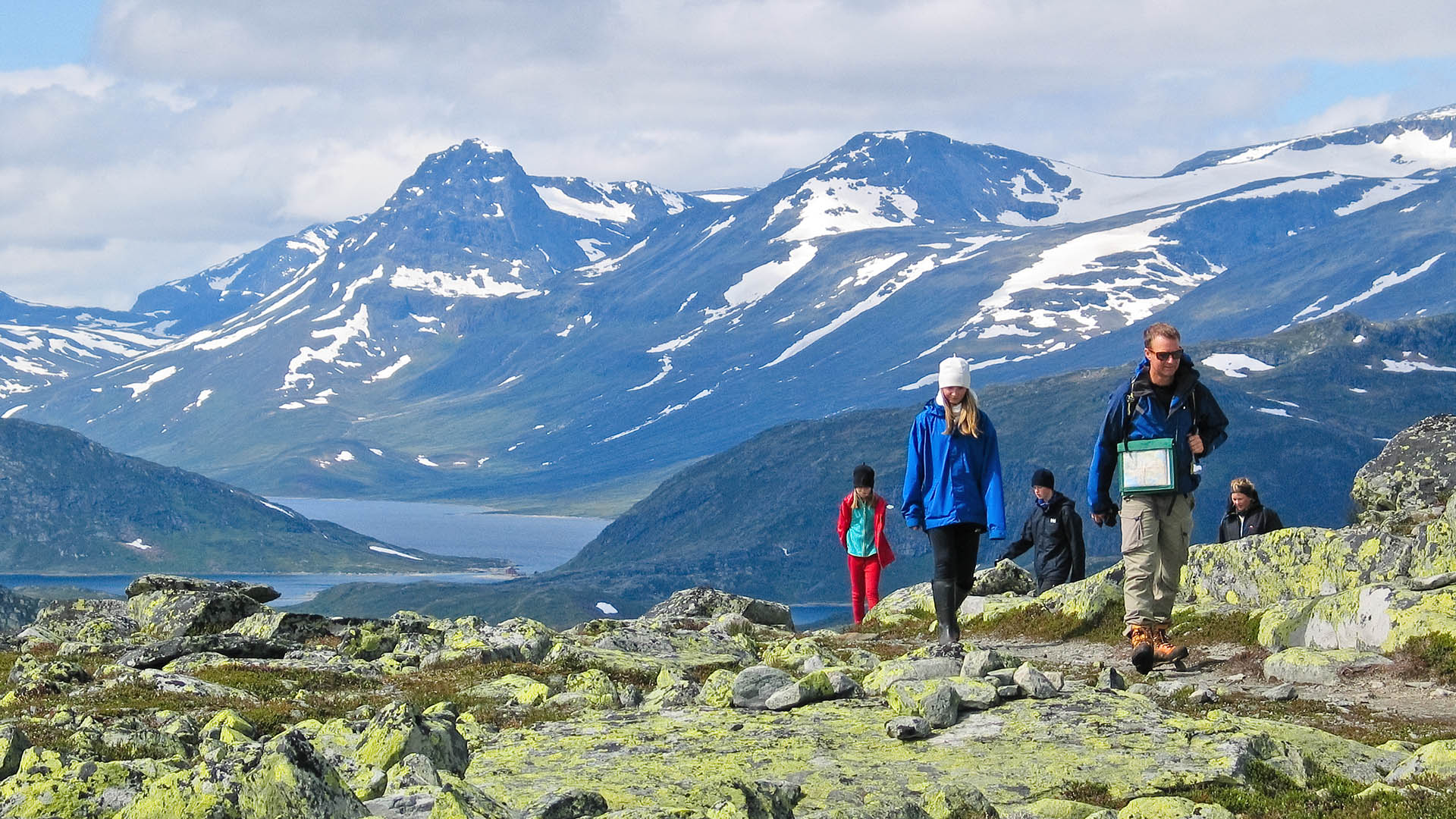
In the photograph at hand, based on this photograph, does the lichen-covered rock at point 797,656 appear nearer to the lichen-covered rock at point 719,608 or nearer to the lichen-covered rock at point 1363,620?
the lichen-covered rock at point 1363,620

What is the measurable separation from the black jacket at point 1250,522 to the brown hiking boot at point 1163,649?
28.7ft

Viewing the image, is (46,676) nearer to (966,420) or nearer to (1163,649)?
(966,420)

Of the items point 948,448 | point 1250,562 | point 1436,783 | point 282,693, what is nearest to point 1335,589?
point 1250,562

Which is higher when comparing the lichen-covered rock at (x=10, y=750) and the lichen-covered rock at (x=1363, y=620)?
the lichen-covered rock at (x=10, y=750)

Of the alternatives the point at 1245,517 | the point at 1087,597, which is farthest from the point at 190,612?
the point at 1245,517

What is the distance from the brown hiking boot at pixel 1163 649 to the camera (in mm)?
19516

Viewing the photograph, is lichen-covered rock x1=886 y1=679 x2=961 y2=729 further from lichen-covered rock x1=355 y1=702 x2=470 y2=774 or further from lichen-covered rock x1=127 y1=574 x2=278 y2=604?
lichen-covered rock x1=127 y1=574 x2=278 y2=604

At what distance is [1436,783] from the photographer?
38.9 ft

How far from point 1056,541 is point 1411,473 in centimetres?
2257

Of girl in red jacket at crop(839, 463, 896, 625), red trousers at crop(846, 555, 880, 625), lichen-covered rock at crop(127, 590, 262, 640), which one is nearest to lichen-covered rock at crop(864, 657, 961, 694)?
girl in red jacket at crop(839, 463, 896, 625)

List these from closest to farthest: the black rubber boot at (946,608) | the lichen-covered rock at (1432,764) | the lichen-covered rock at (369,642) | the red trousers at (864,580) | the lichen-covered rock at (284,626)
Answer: the lichen-covered rock at (1432,764), the black rubber boot at (946,608), the lichen-covered rock at (369,642), the lichen-covered rock at (284,626), the red trousers at (864,580)

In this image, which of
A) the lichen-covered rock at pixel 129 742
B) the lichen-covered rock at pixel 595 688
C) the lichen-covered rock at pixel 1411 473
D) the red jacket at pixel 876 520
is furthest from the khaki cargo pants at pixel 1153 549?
the lichen-covered rock at pixel 1411 473

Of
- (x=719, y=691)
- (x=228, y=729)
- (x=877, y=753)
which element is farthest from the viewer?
(x=719, y=691)

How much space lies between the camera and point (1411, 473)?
1783 inches
